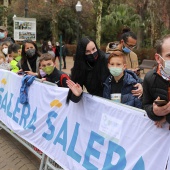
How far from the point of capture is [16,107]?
17.0 ft

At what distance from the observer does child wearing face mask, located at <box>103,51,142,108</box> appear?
3.27m

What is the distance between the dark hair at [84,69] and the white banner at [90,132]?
0.57ft

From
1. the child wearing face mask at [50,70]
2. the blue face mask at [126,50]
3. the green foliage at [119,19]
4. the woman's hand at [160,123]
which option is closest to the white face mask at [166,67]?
the woman's hand at [160,123]

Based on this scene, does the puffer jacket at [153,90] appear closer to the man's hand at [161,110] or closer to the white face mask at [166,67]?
the man's hand at [161,110]

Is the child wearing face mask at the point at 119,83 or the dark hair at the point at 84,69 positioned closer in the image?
the child wearing face mask at the point at 119,83

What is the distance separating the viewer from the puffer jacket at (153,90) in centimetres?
234

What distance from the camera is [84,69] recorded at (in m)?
3.41

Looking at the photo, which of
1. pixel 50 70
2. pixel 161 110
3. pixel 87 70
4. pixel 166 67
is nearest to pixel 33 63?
pixel 50 70

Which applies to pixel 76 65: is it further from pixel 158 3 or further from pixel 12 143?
pixel 158 3

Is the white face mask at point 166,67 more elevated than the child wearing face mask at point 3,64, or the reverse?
the white face mask at point 166,67

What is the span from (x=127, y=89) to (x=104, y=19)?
1205 inches

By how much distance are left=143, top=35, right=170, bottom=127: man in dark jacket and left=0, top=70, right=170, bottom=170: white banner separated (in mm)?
200

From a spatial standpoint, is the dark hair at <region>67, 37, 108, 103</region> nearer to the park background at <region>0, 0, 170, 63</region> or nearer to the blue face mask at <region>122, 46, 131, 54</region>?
the blue face mask at <region>122, 46, 131, 54</region>

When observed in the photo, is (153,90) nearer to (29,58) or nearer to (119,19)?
(29,58)
